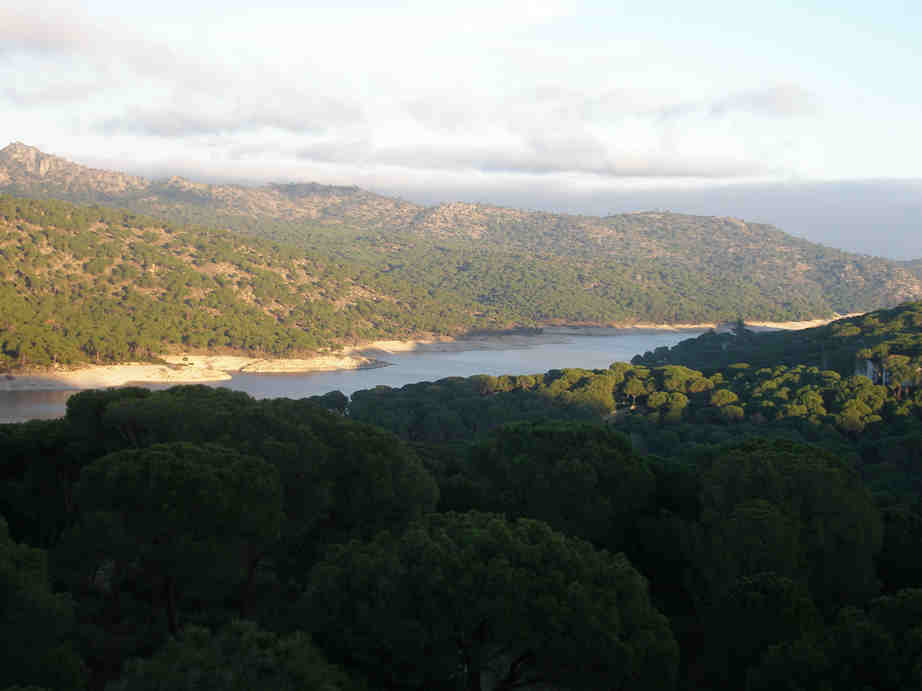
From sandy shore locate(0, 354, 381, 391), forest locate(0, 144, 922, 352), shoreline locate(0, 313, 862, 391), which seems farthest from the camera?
forest locate(0, 144, 922, 352)

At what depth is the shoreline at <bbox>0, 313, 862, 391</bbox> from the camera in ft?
197

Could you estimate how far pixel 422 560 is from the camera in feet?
28.3

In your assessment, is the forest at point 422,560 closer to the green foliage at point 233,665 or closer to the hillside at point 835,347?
the green foliage at point 233,665

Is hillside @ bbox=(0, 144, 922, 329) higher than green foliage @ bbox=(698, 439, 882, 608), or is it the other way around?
hillside @ bbox=(0, 144, 922, 329)

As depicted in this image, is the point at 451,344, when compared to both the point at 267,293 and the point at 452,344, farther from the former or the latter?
the point at 267,293

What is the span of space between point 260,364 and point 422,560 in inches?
2843

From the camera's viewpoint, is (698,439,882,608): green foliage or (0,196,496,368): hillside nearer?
(698,439,882,608): green foliage

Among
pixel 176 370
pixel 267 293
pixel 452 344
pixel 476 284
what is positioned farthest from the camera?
pixel 476 284

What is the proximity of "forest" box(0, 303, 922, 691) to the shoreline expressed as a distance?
46322mm

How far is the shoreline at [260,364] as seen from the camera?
59.9 metres

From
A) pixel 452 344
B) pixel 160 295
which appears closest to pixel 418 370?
pixel 452 344

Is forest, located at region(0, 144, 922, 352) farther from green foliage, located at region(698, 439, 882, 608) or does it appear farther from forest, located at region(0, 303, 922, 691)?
green foliage, located at region(698, 439, 882, 608)

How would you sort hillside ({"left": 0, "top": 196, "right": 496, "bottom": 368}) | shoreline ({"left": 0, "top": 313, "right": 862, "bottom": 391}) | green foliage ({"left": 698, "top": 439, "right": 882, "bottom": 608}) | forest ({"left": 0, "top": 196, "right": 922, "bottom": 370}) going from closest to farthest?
green foliage ({"left": 698, "top": 439, "right": 882, "bottom": 608}) < shoreline ({"left": 0, "top": 313, "right": 862, "bottom": 391}) < hillside ({"left": 0, "top": 196, "right": 496, "bottom": 368}) < forest ({"left": 0, "top": 196, "right": 922, "bottom": 370})

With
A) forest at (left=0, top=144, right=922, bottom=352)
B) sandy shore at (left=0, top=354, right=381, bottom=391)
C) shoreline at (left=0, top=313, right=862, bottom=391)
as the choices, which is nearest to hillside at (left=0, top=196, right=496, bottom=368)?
forest at (left=0, top=144, right=922, bottom=352)
